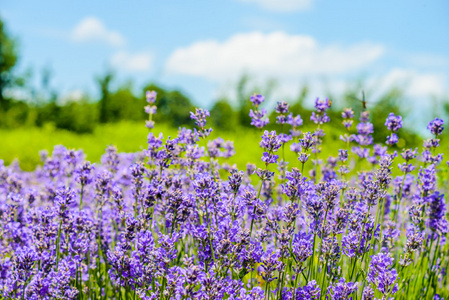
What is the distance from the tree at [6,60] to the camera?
106ft

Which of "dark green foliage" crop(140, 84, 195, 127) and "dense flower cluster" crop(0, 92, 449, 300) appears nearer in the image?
"dense flower cluster" crop(0, 92, 449, 300)

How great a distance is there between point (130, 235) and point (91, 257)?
124 centimetres

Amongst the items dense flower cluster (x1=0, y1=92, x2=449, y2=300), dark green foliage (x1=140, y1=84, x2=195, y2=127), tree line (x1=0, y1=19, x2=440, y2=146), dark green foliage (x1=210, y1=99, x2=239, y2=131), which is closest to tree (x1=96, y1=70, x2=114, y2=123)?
tree line (x1=0, y1=19, x2=440, y2=146)

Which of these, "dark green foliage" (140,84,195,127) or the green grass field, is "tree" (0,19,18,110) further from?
the green grass field

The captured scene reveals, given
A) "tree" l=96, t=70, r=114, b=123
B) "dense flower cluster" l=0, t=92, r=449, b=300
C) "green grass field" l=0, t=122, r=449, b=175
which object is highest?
"tree" l=96, t=70, r=114, b=123

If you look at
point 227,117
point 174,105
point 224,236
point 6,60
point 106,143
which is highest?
point 174,105

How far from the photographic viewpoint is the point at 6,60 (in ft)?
106

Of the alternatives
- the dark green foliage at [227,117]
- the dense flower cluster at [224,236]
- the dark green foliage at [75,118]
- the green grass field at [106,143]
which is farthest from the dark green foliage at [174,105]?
the dense flower cluster at [224,236]

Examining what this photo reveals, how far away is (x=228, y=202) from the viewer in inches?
90.2

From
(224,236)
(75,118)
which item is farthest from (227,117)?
(224,236)

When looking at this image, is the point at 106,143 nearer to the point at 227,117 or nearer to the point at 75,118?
the point at 75,118

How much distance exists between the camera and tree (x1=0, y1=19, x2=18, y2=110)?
3219 cm

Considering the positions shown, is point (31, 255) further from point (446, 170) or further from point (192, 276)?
point (446, 170)

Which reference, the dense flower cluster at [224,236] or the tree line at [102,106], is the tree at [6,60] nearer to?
the tree line at [102,106]
